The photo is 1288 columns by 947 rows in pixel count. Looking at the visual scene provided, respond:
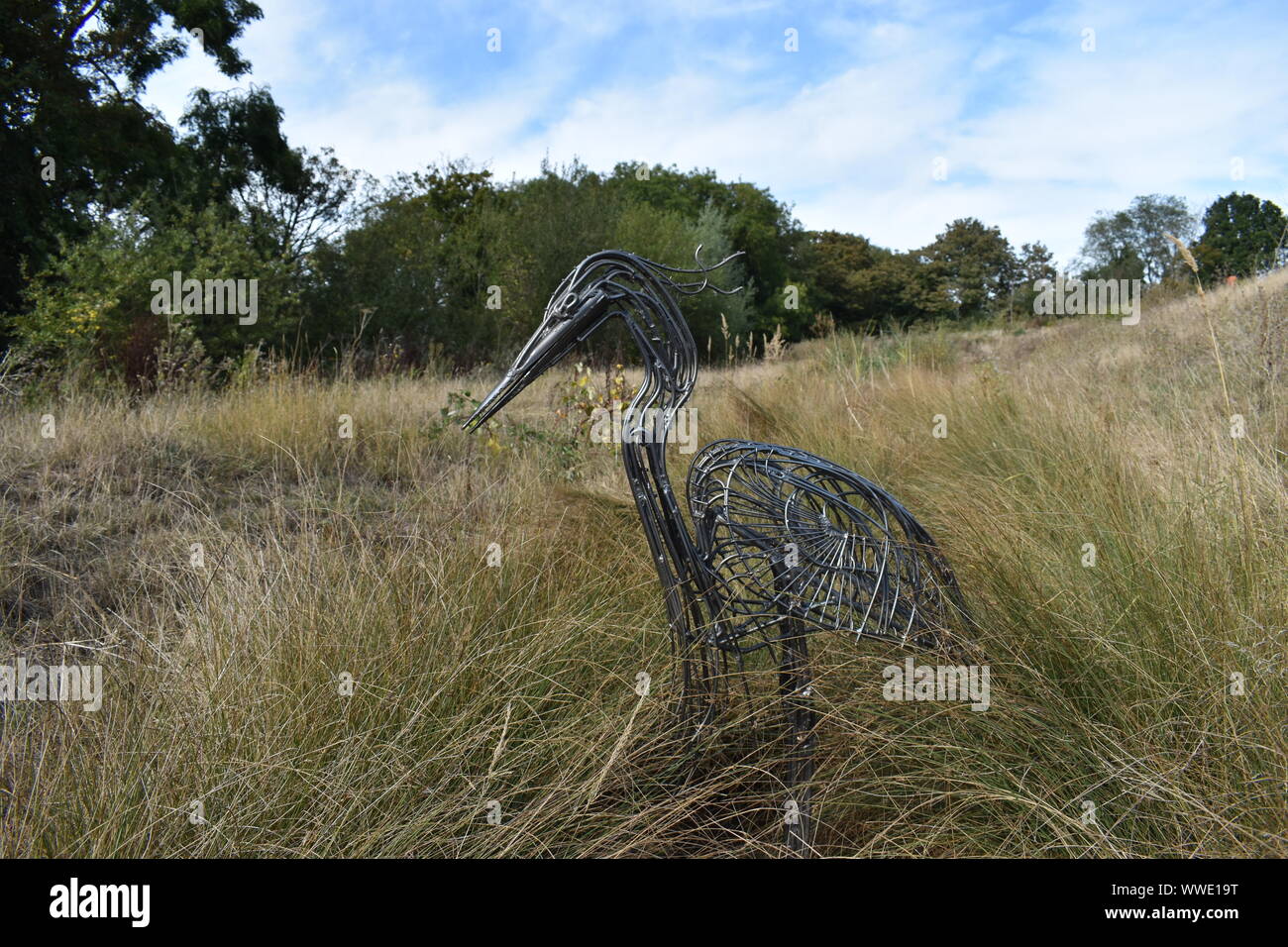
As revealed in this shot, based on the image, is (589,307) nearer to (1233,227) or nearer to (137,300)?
(137,300)

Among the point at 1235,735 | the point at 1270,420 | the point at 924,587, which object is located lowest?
the point at 1235,735

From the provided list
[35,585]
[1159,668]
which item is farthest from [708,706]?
[35,585]

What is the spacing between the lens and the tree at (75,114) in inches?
460

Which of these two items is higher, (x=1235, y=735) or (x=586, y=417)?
(x=586, y=417)

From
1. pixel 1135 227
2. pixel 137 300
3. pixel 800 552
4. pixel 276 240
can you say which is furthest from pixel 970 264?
pixel 800 552

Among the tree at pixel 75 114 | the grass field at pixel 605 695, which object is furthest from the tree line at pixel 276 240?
the grass field at pixel 605 695

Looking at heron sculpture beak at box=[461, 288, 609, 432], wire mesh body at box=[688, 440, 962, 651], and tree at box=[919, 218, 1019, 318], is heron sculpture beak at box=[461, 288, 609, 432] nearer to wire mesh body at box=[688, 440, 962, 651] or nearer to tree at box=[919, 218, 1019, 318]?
wire mesh body at box=[688, 440, 962, 651]

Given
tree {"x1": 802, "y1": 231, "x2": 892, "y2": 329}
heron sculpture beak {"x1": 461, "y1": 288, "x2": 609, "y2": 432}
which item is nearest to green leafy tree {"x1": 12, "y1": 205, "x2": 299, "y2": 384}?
heron sculpture beak {"x1": 461, "y1": 288, "x2": 609, "y2": 432}

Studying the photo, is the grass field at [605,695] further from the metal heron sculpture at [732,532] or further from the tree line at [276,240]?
the tree line at [276,240]

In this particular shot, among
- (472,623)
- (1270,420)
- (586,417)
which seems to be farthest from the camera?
(586,417)

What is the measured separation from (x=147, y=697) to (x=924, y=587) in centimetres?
194

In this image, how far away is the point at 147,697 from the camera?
1981 millimetres

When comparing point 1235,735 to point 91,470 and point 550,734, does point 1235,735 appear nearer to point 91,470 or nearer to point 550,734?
point 550,734

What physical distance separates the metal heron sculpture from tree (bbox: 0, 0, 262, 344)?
12.0 metres
